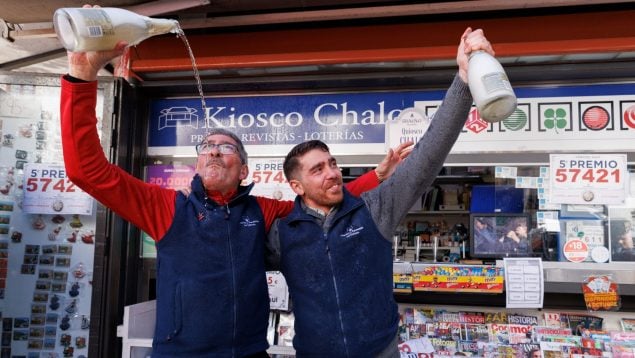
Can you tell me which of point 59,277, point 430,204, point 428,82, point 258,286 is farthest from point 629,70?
point 59,277

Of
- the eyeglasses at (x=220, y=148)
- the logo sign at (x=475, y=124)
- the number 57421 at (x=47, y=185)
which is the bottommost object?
the number 57421 at (x=47, y=185)

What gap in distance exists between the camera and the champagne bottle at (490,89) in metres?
1.37

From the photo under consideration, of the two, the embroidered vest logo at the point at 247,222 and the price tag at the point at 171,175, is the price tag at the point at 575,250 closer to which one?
the embroidered vest logo at the point at 247,222

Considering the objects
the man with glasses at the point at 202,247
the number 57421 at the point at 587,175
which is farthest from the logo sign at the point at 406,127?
the man with glasses at the point at 202,247

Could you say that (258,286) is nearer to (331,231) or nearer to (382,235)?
(331,231)

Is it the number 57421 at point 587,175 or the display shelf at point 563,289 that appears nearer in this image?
the display shelf at point 563,289

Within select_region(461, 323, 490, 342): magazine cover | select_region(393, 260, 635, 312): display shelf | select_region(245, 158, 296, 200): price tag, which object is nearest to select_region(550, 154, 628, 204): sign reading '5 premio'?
select_region(393, 260, 635, 312): display shelf

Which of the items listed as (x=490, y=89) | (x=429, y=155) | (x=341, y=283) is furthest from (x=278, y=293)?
(x=490, y=89)

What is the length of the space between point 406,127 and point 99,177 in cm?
213

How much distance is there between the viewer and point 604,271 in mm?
2969

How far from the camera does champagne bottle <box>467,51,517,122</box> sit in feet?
4.50

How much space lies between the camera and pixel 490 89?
138 cm

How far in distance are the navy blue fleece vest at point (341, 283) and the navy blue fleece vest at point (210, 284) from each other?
147 mm

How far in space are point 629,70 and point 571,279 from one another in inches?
52.2
